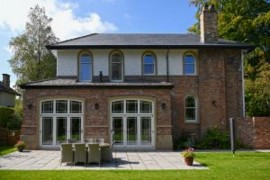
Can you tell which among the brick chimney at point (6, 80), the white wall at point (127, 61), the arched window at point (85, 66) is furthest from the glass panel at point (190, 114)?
the brick chimney at point (6, 80)

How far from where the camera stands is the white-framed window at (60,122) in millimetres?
23703

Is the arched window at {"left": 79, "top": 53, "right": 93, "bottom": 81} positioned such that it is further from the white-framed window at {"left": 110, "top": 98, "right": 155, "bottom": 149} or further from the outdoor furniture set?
the outdoor furniture set

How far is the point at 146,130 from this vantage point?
23781 mm

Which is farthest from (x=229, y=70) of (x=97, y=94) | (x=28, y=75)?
(x=28, y=75)

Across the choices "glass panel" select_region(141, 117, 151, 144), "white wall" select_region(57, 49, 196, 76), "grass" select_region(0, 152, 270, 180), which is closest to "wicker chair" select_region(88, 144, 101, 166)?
"grass" select_region(0, 152, 270, 180)

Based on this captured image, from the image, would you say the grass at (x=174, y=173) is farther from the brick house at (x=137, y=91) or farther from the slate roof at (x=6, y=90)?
the slate roof at (x=6, y=90)

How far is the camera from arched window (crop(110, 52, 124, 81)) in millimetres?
26641

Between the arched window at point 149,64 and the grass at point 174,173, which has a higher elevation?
the arched window at point 149,64

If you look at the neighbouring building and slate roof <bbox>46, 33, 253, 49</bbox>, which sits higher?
slate roof <bbox>46, 33, 253, 49</bbox>

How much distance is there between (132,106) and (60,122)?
4.49m

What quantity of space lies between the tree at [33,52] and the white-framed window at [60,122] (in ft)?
75.4

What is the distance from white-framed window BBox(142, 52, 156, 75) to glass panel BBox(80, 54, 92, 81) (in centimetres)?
370

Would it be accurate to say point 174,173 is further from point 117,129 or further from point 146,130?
point 117,129

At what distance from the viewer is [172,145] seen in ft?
77.2
